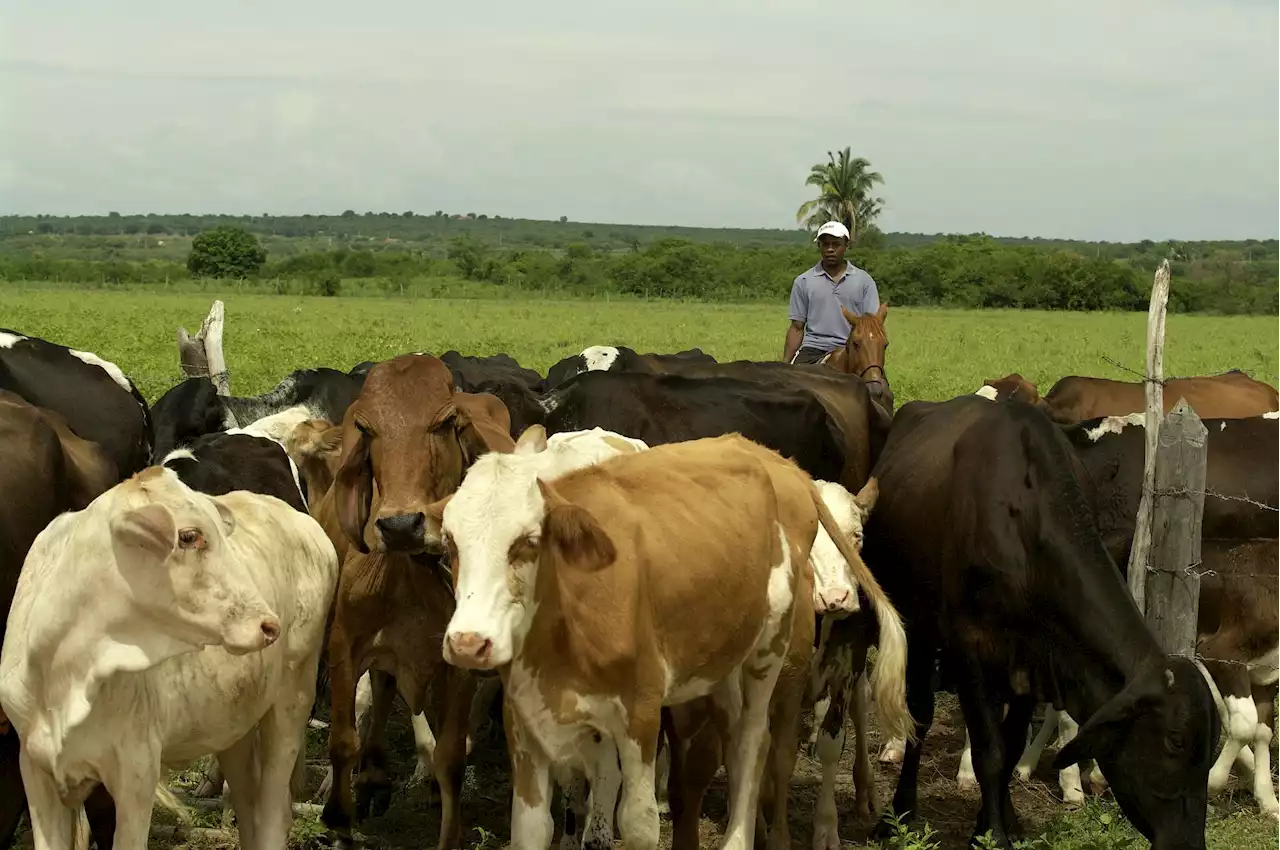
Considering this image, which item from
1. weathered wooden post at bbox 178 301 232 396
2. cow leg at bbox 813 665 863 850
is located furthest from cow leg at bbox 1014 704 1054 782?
weathered wooden post at bbox 178 301 232 396

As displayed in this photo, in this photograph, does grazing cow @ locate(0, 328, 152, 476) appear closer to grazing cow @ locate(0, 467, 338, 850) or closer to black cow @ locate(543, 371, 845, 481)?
black cow @ locate(543, 371, 845, 481)

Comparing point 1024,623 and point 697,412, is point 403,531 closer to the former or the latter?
point 1024,623

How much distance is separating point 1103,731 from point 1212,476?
9.65 ft

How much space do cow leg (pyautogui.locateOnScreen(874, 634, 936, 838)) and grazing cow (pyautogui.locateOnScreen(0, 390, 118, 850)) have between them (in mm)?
3932

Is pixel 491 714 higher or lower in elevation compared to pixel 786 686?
lower

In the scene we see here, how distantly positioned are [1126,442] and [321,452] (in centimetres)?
477

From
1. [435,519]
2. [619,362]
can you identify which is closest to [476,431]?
[435,519]

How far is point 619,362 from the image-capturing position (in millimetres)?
11711

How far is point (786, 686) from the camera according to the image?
6.87 meters

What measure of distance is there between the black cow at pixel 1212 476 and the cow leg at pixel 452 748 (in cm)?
381

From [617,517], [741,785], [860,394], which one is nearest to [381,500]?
[617,517]

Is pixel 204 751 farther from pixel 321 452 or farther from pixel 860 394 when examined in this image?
pixel 860 394

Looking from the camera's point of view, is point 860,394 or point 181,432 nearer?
point 181,432

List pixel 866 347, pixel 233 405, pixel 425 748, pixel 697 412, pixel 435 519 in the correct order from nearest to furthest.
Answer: pixel 435 519 → pixel 425 748 → pixel 697 412 → pixel 233 405 → pixel 866 347
